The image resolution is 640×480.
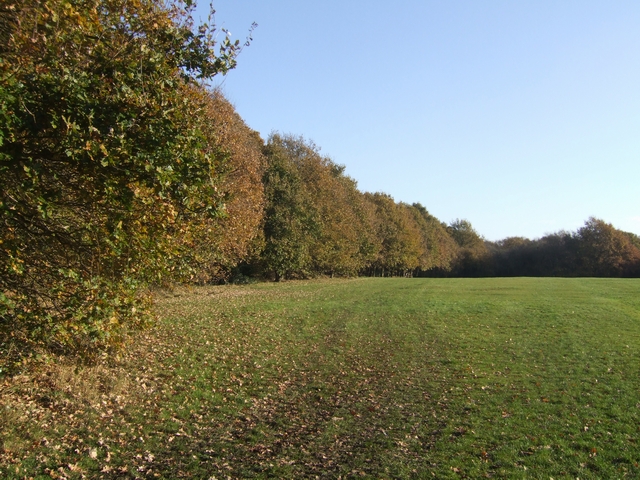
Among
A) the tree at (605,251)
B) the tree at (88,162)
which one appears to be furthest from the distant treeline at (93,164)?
the tree at (605,251)

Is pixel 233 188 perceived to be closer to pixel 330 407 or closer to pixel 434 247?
pixel 330 407

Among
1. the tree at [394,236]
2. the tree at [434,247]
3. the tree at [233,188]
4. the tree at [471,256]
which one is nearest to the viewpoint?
the tree at [233,188]

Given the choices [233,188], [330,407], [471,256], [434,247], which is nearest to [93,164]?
[330,407]

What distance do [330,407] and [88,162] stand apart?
7902mm

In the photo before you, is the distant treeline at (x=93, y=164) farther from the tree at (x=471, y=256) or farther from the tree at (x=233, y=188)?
the tree at (x=471, y=256)

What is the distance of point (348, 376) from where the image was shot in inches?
565

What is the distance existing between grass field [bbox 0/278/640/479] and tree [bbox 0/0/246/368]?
6.24ft

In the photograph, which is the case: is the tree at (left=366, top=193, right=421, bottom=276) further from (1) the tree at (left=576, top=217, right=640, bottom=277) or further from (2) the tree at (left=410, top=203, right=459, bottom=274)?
(1) the tree at (left=576, top=217, right=640, bottom=277)

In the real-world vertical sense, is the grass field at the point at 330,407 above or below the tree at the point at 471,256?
below

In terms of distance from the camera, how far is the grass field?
25.7 feet

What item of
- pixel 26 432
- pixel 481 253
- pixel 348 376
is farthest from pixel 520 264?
pixel 26 432

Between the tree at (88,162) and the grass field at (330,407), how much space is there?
1903mm

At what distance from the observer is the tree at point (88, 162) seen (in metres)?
6.75

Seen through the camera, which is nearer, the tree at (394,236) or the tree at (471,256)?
the tree at (394,236)
